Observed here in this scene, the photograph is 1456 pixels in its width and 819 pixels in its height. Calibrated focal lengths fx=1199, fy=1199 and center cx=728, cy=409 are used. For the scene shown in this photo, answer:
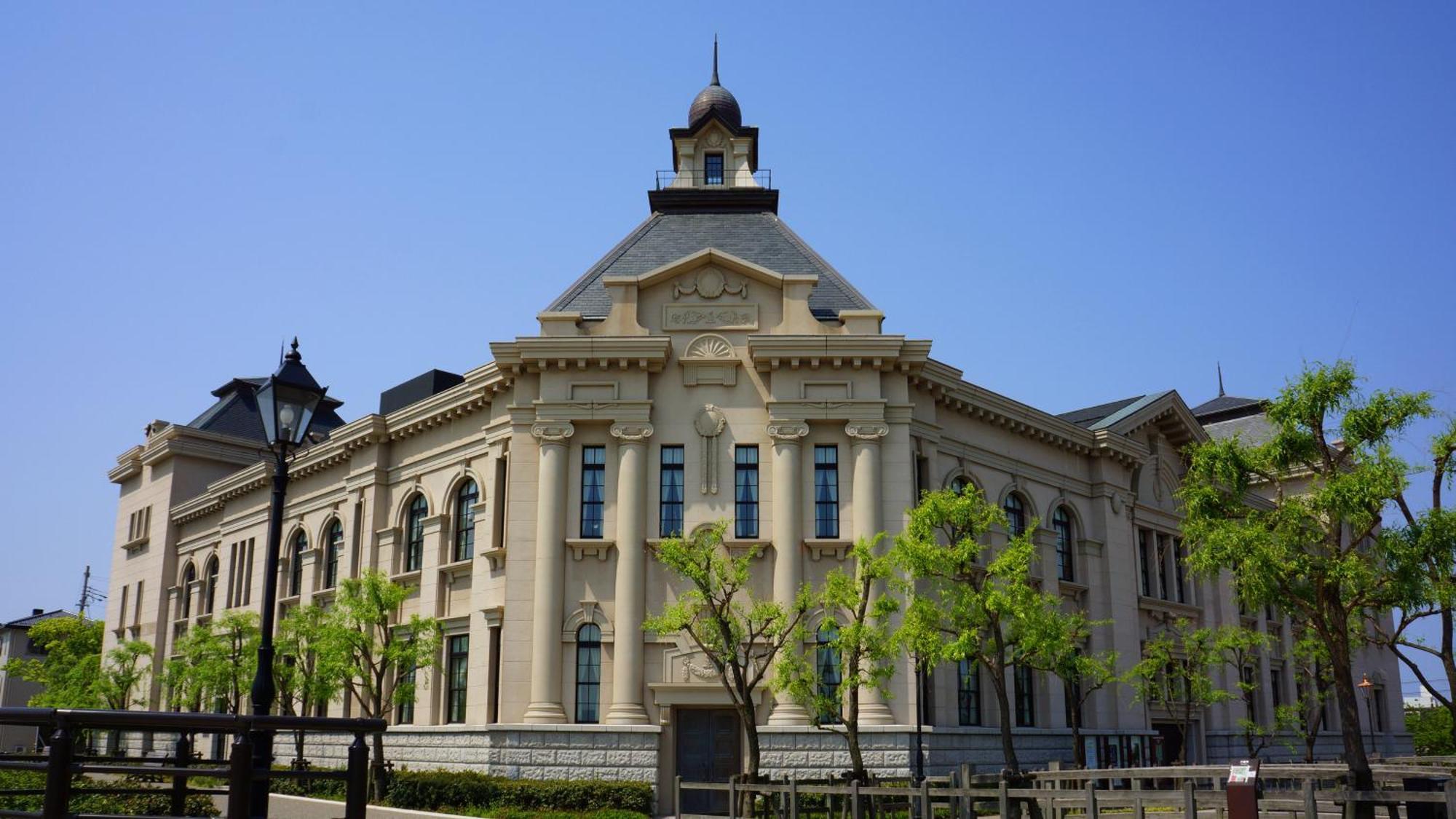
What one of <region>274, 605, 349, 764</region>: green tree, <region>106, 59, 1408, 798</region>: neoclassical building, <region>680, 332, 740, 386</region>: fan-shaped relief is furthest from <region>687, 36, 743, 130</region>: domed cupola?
<region>274, 605, 349, 764</region>: green tree

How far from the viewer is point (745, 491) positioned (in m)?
29.7

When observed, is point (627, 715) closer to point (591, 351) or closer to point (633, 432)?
point (633, 432)

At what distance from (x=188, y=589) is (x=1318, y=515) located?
142 feet

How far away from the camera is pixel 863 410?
29.7 meters

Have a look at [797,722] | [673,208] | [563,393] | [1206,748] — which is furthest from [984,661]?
[1206,748]

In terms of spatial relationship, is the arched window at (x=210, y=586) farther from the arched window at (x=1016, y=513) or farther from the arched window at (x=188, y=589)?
the arched window at (x=1016, y=513)

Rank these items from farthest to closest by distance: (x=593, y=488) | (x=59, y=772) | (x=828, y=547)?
(x=593, y=488) < (x=828, y=547) < (x=59, y=772)

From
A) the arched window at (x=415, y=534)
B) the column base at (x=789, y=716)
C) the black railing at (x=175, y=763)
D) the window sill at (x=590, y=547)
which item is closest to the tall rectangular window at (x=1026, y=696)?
the column base at (x=789, y=716)

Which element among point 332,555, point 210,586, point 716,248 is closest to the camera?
point 716,248

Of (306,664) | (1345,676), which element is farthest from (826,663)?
(306,664)

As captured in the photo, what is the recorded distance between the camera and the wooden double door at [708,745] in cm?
2797

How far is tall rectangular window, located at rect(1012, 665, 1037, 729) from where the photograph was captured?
33.1 meters

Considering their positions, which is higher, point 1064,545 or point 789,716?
point 1064,545

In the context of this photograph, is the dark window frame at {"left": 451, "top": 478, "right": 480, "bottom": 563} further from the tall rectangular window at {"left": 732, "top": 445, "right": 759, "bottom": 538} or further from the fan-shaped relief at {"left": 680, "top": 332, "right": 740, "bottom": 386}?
the tall rectangular window at {"left": 732, "top": 445, "right": 759, "bottom": 538}
